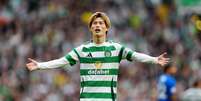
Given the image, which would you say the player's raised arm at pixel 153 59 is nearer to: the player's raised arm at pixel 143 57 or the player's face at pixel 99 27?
the player's raised arm at pixel 143 57

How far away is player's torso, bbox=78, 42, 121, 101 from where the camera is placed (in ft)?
43.0

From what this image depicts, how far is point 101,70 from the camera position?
515 inches

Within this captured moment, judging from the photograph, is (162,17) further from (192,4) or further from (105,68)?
(105,68)

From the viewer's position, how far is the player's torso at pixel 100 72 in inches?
516

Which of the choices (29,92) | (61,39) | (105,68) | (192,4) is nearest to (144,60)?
(105,68)

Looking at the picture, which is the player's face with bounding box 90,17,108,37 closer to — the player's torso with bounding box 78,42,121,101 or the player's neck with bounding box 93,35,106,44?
the player's neck with bounding box 93,35,106,44

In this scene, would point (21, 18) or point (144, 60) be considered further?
point (21, 18)

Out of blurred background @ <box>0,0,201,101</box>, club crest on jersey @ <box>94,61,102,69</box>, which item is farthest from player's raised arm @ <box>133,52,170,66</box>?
blurred background @ <box>0,0,201,101</box>

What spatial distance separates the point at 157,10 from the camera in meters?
27.7

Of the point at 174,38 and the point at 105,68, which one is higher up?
the point at 174,38

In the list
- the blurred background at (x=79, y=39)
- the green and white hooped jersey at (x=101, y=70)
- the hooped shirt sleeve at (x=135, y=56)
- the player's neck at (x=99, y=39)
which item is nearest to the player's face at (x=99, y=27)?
the player's neck at (x=99, y=39)

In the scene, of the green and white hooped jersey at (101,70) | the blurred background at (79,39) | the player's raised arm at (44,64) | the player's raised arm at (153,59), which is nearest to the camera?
the player's raised arm at (153,59)

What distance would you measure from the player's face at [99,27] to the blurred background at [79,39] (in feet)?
27.6

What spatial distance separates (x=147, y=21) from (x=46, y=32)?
9.15 feet
